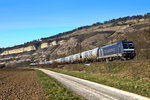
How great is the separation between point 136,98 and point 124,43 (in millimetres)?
22656

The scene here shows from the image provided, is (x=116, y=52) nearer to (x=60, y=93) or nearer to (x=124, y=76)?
(x=124, y=76)

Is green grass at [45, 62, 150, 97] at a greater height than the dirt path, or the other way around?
green grass at [45, 62, 150, 97]

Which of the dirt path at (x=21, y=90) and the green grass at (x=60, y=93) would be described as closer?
the green grass at (x=60, y=93)

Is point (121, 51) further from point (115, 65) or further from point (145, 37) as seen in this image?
point (145, 37)

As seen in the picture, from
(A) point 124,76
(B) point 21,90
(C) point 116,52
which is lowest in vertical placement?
(B) point 21,90

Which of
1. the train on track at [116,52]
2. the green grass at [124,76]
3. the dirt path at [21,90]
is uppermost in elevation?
the train on track at [116,52]

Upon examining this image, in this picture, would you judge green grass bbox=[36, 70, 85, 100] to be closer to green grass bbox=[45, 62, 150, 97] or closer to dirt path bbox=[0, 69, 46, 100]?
dirt path bbox=[0, 69, 46, 100]

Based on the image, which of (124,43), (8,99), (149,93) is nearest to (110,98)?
(149,93)

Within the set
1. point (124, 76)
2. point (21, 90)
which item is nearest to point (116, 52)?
point (124, 76)

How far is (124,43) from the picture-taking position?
34.0m

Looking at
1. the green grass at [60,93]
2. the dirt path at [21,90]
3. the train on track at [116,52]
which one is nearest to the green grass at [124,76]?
the train on track at [116,52]

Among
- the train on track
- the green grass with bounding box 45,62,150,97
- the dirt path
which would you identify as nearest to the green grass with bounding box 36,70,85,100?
the dirt path

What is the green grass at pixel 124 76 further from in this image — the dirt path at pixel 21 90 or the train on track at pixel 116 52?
the dirt path at pixel 21 90

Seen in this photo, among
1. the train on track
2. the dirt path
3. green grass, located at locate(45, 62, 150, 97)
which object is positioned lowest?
the dirt path
